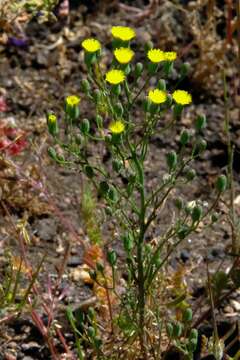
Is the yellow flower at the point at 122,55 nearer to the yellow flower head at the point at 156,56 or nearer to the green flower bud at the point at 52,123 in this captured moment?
the yellow flower head at the point at 156,56

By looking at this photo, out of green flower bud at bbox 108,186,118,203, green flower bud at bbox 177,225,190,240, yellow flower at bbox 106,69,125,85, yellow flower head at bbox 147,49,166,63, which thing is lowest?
green flower bud at bbox 177,225,190,240

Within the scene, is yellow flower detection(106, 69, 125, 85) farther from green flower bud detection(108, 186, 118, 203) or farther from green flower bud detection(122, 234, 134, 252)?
green flower bud detection(122, 234, 134, 252)

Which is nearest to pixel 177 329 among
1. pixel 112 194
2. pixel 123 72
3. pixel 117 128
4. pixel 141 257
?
pixel 141 257

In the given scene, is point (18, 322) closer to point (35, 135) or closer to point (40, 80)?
point (35, 135)

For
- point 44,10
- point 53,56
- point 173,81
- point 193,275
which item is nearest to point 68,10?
point 53,56

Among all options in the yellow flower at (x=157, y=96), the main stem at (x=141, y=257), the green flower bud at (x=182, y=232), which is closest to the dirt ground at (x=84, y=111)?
the main stem at (x=141, y=257)

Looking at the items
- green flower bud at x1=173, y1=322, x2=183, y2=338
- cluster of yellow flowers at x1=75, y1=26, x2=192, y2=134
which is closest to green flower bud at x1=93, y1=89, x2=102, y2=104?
cluster of yellow flowers at x1=75, y1=26, x2=192, y2=134

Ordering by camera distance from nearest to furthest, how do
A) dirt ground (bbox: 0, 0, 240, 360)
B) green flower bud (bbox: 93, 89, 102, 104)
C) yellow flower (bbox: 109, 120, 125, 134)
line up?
yellow flower (bbox: 109, 120, 125, 134) → green flower bud (bbox: 93, 89, 102, 104) → dirt ground (bbox: 0, 0, 240, 360)
